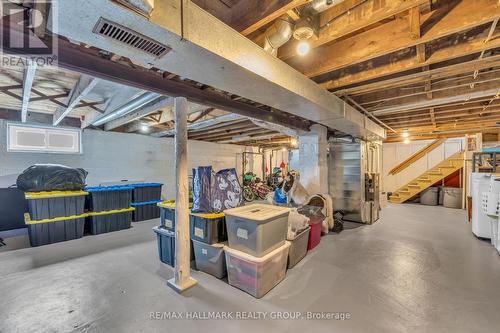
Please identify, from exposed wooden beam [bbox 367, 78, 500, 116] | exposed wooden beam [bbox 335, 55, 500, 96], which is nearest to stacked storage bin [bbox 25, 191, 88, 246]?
exposed wooden beam [bbox 335, 55, 500, 96]

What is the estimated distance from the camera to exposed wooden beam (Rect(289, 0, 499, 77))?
1.57 meters

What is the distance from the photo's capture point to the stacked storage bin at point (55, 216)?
11.5ft

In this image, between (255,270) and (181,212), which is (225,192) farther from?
(255,270)

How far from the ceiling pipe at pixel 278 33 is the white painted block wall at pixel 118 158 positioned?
5.31 m

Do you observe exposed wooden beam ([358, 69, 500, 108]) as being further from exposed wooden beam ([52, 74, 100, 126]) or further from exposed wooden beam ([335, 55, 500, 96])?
exposed wooden beam ([52, 74, 100, 126])

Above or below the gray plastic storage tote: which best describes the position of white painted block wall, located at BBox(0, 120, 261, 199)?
above

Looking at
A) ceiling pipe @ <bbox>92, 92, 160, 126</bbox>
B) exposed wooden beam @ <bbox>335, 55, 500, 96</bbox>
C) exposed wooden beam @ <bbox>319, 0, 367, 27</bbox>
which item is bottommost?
ceiling pipe @ <bbox>92, 92, 160, 126</bbox>

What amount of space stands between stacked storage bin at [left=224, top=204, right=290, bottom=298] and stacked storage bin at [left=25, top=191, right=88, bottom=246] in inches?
129

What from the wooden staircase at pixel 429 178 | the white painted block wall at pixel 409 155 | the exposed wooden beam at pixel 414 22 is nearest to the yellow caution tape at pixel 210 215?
the exposed wooden beam at pixel 414 22

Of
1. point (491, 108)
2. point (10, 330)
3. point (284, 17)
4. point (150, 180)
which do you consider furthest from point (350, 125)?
point (150, 180)

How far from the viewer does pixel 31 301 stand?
2.09m

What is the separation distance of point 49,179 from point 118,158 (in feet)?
6.70

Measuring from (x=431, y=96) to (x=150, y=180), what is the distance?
684cm

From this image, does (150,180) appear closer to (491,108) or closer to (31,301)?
(31,301)
